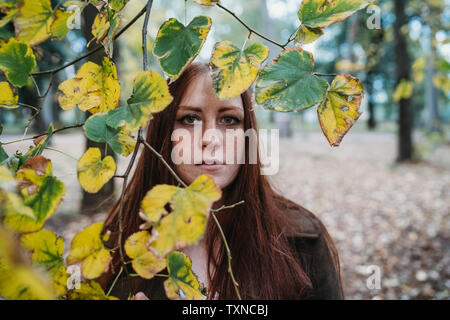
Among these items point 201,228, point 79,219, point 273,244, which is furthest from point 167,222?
point 79,219

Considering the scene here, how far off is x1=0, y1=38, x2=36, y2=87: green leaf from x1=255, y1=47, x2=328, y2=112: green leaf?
0.33m

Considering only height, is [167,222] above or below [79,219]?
above

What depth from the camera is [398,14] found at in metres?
6.17

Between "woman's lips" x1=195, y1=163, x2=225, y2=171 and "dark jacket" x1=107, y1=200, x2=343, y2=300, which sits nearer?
"woman's lips" x1=195, y1=163, x2=225, y2=171

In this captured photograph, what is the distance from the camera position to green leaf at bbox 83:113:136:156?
41cm

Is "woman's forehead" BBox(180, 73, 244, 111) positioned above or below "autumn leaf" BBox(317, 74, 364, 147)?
above

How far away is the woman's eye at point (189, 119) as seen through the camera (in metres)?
0.87

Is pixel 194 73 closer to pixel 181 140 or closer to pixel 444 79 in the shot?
pixel 181 140

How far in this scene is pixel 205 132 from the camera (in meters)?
0.81

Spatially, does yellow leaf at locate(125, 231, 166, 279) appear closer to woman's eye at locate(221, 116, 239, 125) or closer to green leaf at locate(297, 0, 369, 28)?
green leaf at locate(297, 0, 369, 28)

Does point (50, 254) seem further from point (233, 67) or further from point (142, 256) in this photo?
point (233, 67)

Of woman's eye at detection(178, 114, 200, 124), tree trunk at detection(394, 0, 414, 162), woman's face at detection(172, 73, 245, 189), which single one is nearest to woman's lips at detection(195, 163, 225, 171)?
woman's face at detection(172, 73, 245, 189)

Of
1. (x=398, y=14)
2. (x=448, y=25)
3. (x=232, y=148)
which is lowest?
(x=232, y=148)

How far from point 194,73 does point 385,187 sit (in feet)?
17.4
